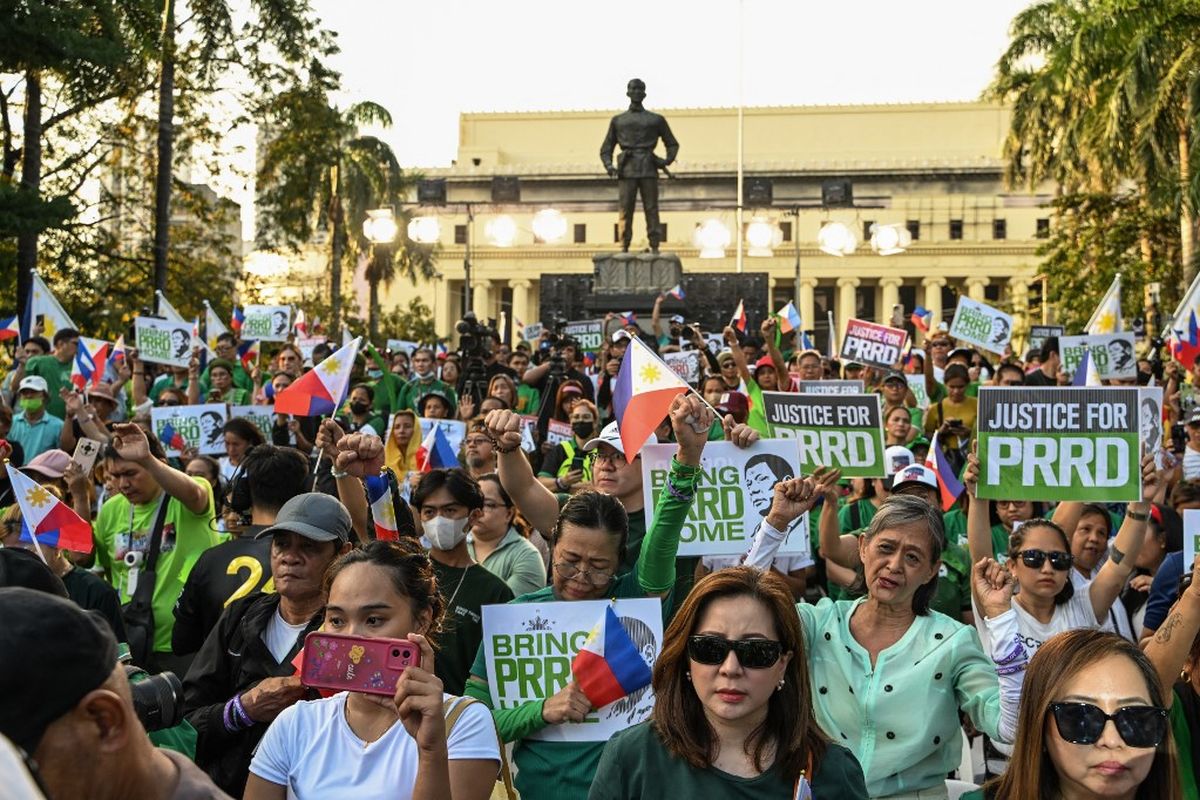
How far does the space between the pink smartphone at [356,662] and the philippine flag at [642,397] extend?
295cm

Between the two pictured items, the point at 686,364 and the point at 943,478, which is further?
the point at 686,364

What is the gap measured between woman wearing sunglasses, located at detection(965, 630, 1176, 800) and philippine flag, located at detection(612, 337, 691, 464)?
10.0 ft

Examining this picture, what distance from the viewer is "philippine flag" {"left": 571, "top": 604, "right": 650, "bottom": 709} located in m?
4.74

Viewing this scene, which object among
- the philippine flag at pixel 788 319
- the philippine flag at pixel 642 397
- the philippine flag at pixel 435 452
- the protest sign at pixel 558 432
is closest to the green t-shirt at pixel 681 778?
the philippine flag at pixel 642 397

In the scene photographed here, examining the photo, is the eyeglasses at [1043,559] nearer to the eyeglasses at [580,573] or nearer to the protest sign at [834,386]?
the eyeglasses at [580,573]

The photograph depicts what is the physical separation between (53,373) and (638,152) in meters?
11.6

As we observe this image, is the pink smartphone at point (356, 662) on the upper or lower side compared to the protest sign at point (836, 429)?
lower

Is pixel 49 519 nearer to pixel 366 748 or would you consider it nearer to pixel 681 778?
pixel 366 748

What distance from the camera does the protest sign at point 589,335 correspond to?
1984cm

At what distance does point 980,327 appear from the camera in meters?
16.9

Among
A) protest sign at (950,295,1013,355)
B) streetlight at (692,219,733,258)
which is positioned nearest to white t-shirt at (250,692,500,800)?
protest sign at (950,295,1013,355)

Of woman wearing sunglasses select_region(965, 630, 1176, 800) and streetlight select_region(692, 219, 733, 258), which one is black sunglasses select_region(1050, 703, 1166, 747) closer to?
woman wearing sunglasses select_region(965, 630, 1176, 800)

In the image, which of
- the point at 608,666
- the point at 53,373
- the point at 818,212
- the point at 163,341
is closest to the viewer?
the point at 608,666

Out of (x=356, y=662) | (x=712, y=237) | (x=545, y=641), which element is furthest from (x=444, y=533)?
(x=712, y=237)
